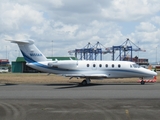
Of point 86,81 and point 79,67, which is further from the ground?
point 79,67

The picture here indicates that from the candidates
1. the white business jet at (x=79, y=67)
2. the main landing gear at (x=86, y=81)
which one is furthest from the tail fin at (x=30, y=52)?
the main landing gear at (x=86, y=81)

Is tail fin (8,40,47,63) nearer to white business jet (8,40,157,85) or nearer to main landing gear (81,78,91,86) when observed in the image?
white business jet (8,40,157,85)

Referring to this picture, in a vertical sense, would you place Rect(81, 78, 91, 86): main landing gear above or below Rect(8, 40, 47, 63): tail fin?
below

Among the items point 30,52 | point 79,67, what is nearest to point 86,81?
point 79,67

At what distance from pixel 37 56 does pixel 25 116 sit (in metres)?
20.2

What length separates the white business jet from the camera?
103 ft

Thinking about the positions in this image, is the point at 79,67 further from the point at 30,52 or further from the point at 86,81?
the point at 30,52

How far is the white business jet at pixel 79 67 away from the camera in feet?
103

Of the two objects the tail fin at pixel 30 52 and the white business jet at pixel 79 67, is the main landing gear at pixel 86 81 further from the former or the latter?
the tail fin at pixel 30 52

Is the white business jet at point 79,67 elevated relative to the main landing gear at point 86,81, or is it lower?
elevated

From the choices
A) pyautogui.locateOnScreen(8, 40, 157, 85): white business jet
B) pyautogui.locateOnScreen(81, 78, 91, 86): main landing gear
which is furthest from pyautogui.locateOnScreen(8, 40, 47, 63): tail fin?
pyautogui.locateOnScreen(81, 78, 91, 86): main landing gear

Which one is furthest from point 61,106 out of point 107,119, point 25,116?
point 107,119

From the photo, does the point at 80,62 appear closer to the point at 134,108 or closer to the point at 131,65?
the point at 131,65

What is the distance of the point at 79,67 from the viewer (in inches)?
1252
